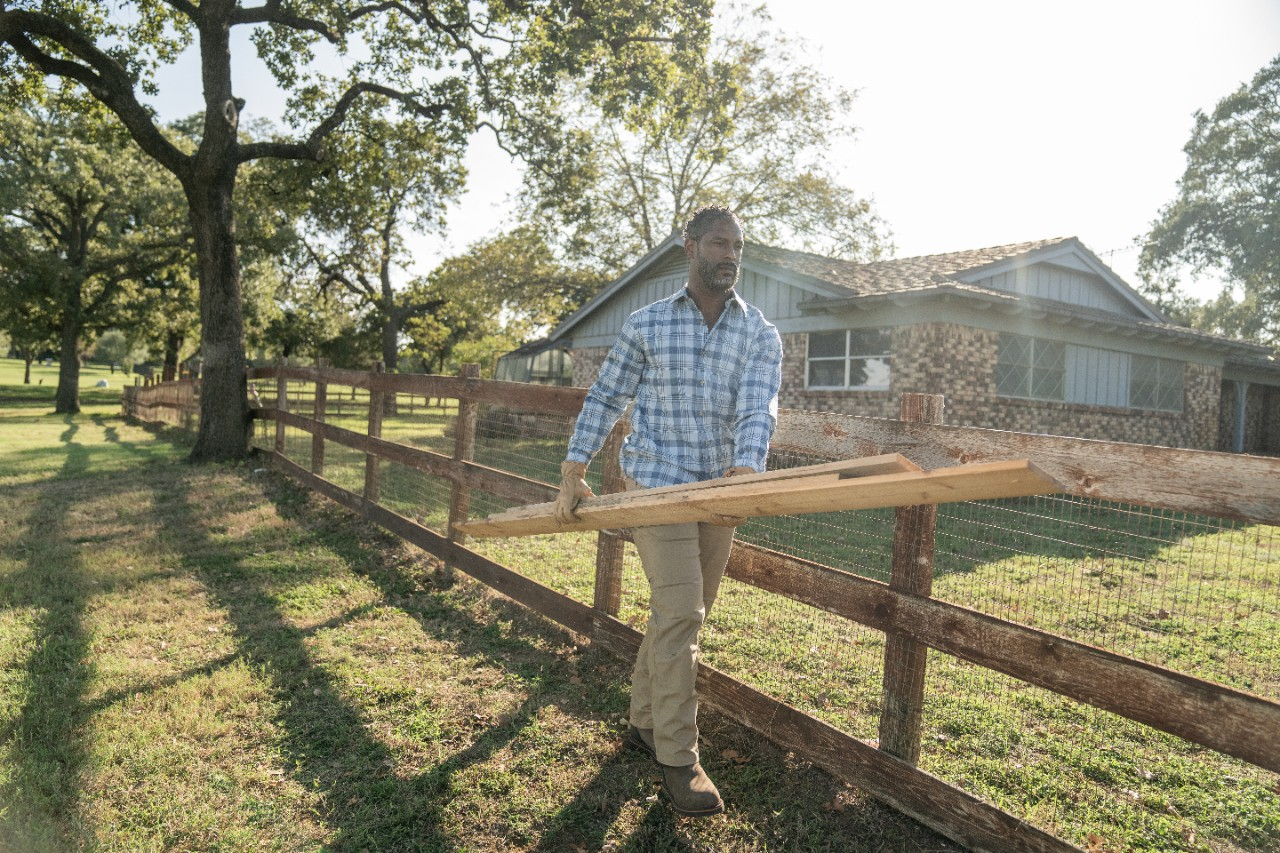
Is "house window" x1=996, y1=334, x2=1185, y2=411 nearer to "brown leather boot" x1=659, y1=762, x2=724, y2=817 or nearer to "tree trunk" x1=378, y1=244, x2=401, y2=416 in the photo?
"brown leather boot" x1=659, y1=762, x2=724, y2=817

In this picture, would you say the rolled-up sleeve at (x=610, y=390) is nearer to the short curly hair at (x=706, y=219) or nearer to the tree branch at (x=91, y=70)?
the short curly hair at (x=706, y=219)

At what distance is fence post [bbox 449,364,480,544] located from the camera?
5.82 metres

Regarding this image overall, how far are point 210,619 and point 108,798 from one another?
7.29ft

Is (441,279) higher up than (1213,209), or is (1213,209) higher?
(1213,209)

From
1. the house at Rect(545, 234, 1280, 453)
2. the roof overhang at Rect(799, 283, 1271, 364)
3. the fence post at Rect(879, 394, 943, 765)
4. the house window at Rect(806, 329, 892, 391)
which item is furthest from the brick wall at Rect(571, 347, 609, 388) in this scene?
the fence post at Rect(879, 394, 943, 765)

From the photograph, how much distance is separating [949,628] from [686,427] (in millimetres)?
1157

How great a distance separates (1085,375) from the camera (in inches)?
637

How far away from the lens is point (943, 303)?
45.4 feet

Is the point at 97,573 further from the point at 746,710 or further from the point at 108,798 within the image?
the point at 746,710

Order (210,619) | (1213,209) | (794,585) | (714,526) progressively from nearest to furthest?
(714,526), (794,585), (210,619), (1213,209)

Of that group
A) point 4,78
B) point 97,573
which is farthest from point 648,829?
point 4,78

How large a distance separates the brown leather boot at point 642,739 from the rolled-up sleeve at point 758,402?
1292 millimetres

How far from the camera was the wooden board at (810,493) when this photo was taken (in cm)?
159

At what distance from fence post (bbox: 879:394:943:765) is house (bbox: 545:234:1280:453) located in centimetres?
1041
